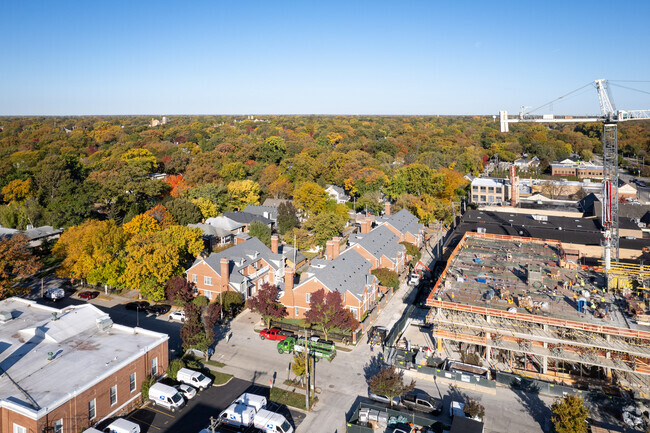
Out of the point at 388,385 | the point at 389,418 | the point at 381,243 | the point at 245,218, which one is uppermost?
the point at 245,218

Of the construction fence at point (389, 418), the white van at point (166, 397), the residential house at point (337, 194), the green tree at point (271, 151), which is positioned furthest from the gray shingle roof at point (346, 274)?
the green tree at point (271, 151)

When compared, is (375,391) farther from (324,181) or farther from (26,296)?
(324,181)

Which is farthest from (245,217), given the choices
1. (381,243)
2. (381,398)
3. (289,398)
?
(381,398)

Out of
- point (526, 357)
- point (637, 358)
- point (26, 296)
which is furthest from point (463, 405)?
point (26, 296)

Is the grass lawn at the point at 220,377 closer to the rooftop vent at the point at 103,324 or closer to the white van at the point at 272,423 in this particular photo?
the white van at the point at 272,423

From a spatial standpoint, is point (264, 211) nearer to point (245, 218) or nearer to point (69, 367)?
point (245, 218)

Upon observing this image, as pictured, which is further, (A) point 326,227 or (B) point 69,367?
(A) point 326,227

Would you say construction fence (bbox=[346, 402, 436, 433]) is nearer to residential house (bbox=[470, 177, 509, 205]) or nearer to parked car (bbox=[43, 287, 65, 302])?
parked car (bbox=[43, 287, 65, 302])

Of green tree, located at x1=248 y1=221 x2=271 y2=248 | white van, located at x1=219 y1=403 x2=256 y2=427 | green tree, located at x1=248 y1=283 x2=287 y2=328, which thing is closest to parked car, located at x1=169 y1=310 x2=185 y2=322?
green tree, located at x1=248 y1=283 x2=287 y2=328
